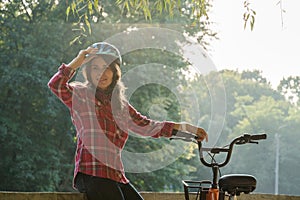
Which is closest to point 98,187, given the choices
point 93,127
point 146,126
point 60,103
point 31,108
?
point 93,127

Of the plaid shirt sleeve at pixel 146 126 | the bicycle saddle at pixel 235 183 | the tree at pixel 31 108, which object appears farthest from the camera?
the tree at pixel 31 108

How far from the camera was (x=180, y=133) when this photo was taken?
7.11 feet

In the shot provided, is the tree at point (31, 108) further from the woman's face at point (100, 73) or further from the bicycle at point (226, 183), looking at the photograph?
the bicycle at point (226, 183)

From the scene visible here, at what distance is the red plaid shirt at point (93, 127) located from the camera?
79.2 inches

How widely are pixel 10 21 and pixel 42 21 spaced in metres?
0.59

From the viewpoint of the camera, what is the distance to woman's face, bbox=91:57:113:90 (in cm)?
211

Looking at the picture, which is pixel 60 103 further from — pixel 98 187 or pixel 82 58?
pixel 98 187

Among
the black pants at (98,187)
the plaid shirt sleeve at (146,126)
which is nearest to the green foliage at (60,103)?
the plaid shirt sleeve at (146,126)

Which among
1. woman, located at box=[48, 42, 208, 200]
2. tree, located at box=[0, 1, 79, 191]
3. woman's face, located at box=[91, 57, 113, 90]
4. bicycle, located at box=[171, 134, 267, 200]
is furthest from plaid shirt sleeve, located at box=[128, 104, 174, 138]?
tree, located at box=[0, 1, 79, 191]

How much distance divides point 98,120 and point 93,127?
0.12 feet

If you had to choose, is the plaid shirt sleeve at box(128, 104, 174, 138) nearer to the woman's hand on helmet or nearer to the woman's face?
the woman's face

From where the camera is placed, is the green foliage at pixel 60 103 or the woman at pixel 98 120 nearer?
the woman at pixel 98 120

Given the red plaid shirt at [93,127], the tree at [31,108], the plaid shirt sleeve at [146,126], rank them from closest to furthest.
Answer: the red plaid shirt at [93,127] → the plaid shirt sleeve at [146,126] → the tree at [31,108]

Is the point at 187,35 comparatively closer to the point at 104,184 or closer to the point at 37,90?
the point at 37,90
